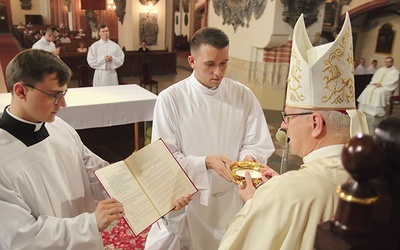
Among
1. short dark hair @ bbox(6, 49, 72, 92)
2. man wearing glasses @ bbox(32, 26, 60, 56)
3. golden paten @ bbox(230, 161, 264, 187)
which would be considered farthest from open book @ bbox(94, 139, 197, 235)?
man wearing glasses @ bbox(32, 26, 60, 56)

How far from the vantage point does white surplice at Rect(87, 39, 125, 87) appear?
771cm

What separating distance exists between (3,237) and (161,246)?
133 cm

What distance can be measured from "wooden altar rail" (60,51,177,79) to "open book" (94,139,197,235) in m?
9.83

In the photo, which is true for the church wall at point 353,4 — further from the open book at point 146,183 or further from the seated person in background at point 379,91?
the open book at point 146,183

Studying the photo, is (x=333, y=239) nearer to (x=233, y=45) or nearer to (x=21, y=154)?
(x=21, y=154)

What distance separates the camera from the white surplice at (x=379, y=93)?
29.3 ft

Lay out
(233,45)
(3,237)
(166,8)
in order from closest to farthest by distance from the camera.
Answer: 1. (3,237)
2. (233,45)
3. (166,8)

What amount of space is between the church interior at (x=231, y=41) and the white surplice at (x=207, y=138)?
971 mm

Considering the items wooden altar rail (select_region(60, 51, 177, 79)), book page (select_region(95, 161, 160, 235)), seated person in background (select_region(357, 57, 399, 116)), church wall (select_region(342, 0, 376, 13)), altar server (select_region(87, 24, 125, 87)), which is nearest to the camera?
book page (select_region(95, 161, 160, 235))

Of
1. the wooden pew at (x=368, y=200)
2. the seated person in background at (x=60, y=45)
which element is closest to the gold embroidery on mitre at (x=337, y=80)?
the wooden pew at (x=368, y=200)

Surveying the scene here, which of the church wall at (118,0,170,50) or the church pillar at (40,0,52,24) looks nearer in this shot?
the church wall at (118,0,170,50)

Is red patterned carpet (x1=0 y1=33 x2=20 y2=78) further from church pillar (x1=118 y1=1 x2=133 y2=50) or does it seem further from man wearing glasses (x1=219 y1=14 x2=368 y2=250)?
man wearing glasses (x1=219 y1=14 x2=368 y2=250)

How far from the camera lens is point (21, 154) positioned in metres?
1.55

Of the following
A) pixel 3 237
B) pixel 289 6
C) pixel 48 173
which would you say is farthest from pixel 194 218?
pixel 289 6
